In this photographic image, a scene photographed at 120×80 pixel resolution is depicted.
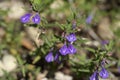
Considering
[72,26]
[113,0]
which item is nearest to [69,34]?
[72,26]

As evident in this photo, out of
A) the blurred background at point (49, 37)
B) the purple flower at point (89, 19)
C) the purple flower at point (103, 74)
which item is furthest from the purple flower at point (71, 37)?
the purple flower at point (89, 19)

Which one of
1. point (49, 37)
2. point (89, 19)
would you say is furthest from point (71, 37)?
point (89, 19)

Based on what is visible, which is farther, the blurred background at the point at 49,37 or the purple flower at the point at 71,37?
the blurred background at the point at 49,37

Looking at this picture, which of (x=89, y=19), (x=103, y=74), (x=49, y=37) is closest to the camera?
(x=103, y=74)

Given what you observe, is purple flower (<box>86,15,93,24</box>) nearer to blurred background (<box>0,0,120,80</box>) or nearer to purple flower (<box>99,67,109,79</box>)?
blurred background (<box>0,0,120,80</box>)

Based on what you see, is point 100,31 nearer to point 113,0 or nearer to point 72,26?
point 113,0

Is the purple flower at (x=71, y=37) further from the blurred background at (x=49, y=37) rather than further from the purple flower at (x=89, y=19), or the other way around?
the purple flower at (x=89, y=19)

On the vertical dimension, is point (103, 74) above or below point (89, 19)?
below

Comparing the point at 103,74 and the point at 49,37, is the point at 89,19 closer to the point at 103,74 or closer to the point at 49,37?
the point at 49,37

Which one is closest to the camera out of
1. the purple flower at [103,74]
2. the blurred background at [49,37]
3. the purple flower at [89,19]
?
the purple flower at [103,74]
